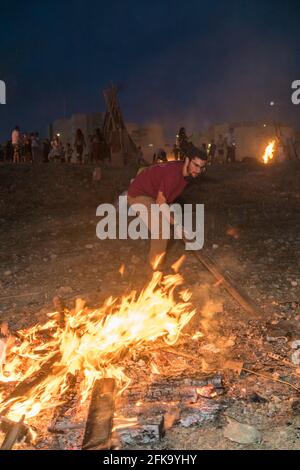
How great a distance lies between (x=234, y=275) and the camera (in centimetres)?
648

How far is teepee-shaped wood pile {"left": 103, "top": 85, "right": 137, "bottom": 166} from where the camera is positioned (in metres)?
19.3

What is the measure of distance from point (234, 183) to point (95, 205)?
14.3ft

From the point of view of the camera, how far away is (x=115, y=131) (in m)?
19.6

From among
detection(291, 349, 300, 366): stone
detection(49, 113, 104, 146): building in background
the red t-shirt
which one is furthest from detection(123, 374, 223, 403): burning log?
detection(49, 113, 104, 146): building in background

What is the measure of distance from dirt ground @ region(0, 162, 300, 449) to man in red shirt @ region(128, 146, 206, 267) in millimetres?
662

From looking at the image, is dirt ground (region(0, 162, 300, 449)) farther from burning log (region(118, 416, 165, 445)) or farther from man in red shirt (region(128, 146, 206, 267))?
man in red shirt (region(128, 146, 206, 267))

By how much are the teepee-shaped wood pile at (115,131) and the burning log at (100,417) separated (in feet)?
52.3

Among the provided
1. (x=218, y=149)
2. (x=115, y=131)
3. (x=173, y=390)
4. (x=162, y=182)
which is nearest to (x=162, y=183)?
(x=162, y=182)

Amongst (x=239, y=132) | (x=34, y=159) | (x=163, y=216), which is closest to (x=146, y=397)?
(x=163, y=216)

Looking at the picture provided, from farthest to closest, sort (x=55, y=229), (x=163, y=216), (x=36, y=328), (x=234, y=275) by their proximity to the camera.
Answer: (x=55, y=229) < (x=234, y=275) < (x=163, y=216) < (x=36, y=328)

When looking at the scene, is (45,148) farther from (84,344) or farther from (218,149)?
(84,344)

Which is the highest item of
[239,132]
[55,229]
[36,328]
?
[239,132]
